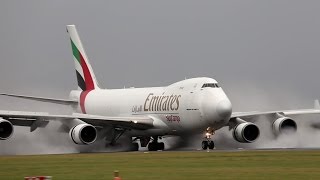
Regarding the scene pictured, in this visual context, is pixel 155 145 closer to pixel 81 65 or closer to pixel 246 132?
pixel 246 132

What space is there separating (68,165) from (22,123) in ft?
74.7

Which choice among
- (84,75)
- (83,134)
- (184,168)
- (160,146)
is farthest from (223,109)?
(184,168)

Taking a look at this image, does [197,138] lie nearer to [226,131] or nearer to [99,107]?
[226,131]

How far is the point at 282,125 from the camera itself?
62.8 metres

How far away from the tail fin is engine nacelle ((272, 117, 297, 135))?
18.6m

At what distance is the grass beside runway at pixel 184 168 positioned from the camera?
103ft

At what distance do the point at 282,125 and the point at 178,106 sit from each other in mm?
7480

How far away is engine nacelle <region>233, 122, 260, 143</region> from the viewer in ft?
198

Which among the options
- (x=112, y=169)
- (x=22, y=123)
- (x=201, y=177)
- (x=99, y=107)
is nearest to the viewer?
(x=201, y=177)

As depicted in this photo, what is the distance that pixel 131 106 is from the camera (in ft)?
220

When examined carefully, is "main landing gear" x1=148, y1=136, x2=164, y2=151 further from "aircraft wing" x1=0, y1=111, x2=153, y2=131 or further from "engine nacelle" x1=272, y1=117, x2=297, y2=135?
"engine nacelle" x1=272, y1=117, x2=297, y2=135

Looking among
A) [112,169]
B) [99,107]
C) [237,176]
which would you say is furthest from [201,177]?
[99,107]

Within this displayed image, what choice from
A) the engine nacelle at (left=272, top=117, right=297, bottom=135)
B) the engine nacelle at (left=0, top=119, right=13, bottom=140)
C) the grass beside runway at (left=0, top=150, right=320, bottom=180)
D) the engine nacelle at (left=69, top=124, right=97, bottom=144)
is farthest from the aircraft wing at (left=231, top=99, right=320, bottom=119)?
the grass beside runway at (left=0, top=150, right=320, bottom=180)

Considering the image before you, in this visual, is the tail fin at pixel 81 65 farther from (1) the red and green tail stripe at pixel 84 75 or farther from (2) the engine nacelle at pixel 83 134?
(2) the engine nacelle at pixel 83 134
